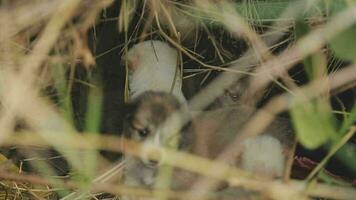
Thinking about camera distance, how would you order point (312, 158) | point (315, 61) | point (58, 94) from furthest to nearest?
1. point (312, 158)
2. point (58, 94)
3. point (315, 61)

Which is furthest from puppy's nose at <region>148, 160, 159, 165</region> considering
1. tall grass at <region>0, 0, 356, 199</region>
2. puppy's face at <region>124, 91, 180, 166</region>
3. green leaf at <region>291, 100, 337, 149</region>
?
green leaf at <region>291, 100, 337, 149</region>

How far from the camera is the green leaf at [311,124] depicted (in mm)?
1043

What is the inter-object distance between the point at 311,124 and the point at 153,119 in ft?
2.03

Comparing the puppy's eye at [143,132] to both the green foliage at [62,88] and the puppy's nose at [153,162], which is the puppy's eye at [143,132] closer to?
the puppy's nose at [153,162]

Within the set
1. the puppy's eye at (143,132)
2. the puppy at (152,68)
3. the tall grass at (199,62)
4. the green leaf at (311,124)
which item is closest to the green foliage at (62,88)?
the tall grass at (199,62)

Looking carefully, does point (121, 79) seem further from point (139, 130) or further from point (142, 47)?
point (139, 130)

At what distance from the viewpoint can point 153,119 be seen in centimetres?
160

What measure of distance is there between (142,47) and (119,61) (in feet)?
0.43

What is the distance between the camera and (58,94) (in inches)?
60.6

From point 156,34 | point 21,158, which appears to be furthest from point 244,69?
point 21,158

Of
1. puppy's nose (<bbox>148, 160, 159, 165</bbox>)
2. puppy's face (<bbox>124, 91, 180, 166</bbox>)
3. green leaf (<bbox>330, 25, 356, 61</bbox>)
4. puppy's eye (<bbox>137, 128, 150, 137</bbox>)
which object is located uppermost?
green leaf (<bbox>330, 25, 356, 61</bbox>)

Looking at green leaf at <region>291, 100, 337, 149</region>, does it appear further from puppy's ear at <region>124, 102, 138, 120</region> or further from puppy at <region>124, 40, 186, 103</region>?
puppy at <region>124, 40, 186, 103</region>

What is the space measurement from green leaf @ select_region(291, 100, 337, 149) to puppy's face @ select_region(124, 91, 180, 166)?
481 millimetres

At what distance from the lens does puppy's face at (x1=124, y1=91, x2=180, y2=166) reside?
1.56 metres
